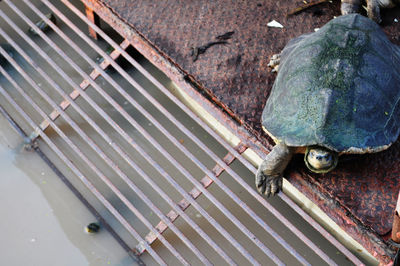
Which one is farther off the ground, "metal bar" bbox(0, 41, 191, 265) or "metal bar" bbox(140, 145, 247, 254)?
"metal bar" bbox(0, 41, 191, 265)

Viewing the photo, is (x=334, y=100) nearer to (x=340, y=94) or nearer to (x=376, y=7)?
(x=340, y=94)

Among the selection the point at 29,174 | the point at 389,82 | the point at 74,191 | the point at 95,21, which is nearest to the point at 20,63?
the point at 95,21

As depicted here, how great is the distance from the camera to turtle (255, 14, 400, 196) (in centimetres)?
250

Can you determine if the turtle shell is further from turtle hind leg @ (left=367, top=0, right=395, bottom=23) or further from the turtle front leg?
turtle hind leg @ (left=367, top=0, right=395, bottom=23)

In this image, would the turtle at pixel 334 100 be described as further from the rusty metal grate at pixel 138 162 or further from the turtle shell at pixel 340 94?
the rusty metal grate at pixel 138 162

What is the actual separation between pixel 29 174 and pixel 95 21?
127 centimetres

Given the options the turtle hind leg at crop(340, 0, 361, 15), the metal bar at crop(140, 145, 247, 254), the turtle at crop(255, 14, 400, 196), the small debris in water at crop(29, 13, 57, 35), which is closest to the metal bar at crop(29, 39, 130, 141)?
the small debris in water at crop(29, 13, 57, 35)

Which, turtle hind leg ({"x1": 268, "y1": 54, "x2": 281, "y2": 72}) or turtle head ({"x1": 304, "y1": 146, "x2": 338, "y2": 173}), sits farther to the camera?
turtle hind leg ({"x1": 268, "y1": 54, "x2": 281, "y2": 72})

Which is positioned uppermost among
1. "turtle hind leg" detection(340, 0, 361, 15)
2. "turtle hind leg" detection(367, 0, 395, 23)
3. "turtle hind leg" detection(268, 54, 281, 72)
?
"turtle hind leg" detection(268, 54, 281, 72)

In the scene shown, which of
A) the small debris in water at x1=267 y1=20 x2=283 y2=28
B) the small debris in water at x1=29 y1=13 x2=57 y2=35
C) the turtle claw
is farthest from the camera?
the small debris in water at x1=29 y1=13 x2=57 y2=35

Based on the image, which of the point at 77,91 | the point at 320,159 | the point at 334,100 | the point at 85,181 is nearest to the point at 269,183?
the point at 320,159

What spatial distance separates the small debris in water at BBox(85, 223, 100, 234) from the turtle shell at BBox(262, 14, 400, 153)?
1325 mm

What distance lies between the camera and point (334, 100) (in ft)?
8.14

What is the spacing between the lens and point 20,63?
12.7 feet
